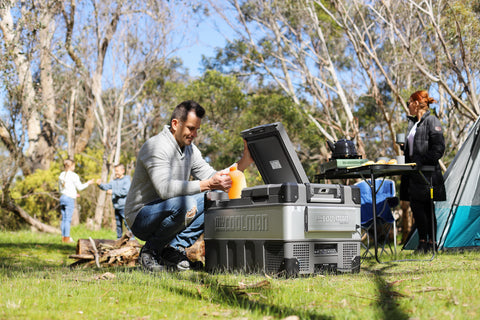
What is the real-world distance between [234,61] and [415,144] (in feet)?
55.4

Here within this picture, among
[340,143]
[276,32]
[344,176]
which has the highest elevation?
[276,32]

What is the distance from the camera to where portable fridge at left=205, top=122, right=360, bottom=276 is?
331 centimetres

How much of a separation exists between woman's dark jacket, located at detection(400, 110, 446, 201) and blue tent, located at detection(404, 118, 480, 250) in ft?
3.11

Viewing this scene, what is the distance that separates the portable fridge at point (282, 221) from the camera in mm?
3307

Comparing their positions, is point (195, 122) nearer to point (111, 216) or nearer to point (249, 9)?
point (249, 9)

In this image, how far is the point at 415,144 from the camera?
527cm

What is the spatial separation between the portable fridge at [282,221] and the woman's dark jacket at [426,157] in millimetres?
1710

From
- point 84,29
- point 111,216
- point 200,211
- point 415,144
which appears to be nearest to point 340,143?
point 415,144

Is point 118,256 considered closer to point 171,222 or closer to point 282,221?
point 171,222

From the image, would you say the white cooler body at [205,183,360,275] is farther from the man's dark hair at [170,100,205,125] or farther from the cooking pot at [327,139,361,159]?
the cooking pot at [327,139,361,159]

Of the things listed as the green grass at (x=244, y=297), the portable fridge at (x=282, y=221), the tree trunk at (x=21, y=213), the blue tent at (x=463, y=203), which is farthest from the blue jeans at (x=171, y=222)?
the tree trunk at (x=21, y=213)

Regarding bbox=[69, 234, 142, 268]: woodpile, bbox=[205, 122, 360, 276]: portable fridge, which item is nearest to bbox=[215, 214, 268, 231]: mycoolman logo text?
bbox=[205, 122, 360, 276]: portable fridge

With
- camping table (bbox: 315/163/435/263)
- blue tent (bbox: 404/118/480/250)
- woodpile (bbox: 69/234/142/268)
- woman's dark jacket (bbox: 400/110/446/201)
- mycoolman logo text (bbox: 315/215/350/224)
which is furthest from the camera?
blue tent (bbox: 404/118/480/250)

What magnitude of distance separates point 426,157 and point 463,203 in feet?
4.28
